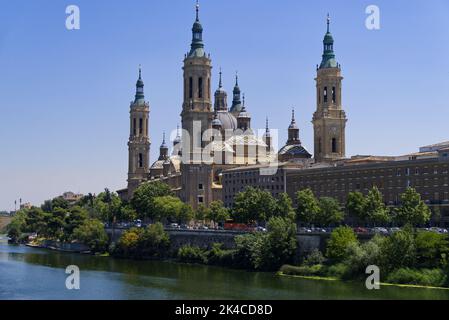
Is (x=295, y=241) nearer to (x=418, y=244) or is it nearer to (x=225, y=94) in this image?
(x=418, y=244)

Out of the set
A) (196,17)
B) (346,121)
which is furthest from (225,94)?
(346,121)

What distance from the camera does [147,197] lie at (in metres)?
134

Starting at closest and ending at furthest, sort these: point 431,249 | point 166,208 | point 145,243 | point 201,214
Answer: point 431,249
point 145,243
point 166,208
point 201,214

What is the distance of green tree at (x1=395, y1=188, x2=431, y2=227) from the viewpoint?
8425 centimetres

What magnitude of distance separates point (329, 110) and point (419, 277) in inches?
2568

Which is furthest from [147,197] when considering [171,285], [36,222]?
[171,285]

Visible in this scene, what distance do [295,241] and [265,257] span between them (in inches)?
135

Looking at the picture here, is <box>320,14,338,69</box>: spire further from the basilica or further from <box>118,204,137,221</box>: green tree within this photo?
<box>118,204,137,221</box>: green tree

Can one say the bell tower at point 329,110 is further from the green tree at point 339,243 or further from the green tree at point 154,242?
the green tree at point 339,243

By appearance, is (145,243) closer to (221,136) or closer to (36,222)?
(221,136)

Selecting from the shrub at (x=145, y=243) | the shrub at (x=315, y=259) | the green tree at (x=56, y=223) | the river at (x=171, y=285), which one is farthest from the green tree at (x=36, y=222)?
the shrub at (x=315, y=259)

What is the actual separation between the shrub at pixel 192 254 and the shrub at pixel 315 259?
1833cm

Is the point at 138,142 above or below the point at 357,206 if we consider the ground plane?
above

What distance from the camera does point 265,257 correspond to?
8425cm
